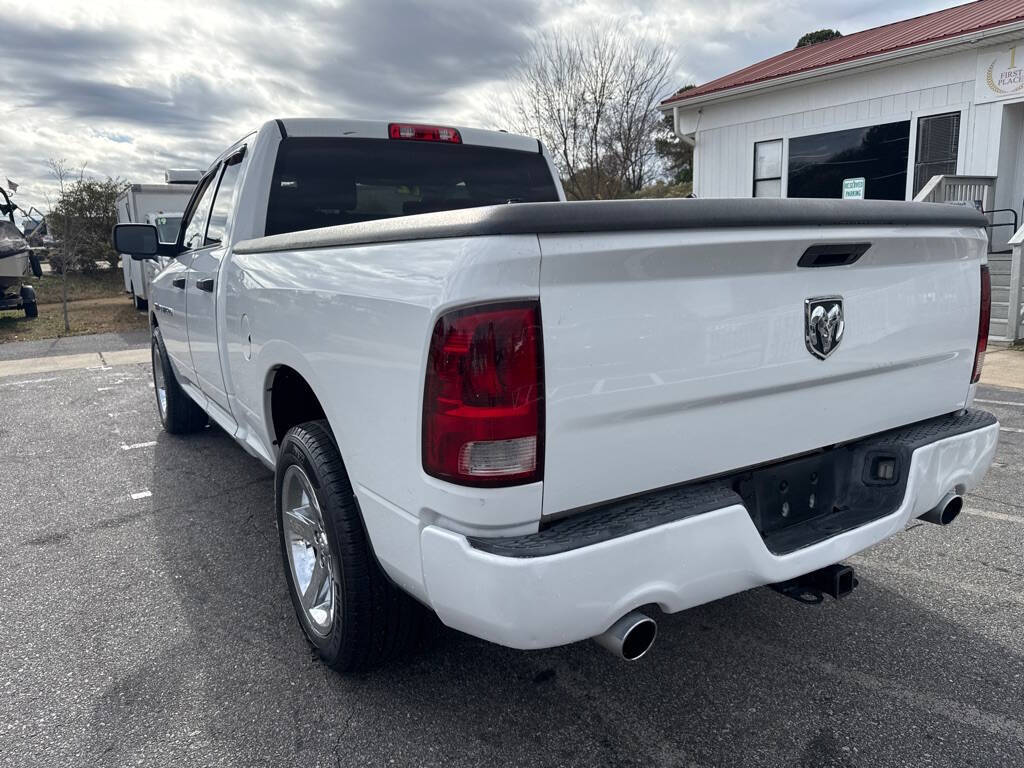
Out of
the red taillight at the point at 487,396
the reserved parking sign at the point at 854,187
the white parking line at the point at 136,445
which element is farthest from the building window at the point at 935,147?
the red taillight at the point at 487,396

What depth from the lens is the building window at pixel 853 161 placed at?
12.3m

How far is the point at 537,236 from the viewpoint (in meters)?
1.71

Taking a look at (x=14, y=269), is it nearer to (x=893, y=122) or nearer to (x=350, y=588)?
(x=350, y=588)

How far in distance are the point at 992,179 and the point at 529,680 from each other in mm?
11697

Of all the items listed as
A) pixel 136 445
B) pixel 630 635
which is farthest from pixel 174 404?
pixel 630 635

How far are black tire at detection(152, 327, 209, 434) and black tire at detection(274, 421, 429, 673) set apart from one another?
3514 mm

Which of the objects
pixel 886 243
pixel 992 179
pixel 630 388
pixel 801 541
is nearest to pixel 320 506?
pixel 630 388

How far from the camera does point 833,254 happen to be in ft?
7.22

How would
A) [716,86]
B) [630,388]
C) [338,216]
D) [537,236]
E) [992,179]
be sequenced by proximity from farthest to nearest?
[716,86] < [992,179] < [338,216] < [630,388] < [537,236]

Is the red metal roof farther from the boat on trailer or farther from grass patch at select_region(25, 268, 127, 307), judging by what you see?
grass patch at select_region(25, 268, 127, 307)

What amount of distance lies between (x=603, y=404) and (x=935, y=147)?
12.5 metres

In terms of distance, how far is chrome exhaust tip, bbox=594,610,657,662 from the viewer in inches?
73.1

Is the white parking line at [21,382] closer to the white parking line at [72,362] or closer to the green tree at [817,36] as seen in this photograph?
the white parking line at [72,362]

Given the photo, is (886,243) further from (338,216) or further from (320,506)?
(338,216)
